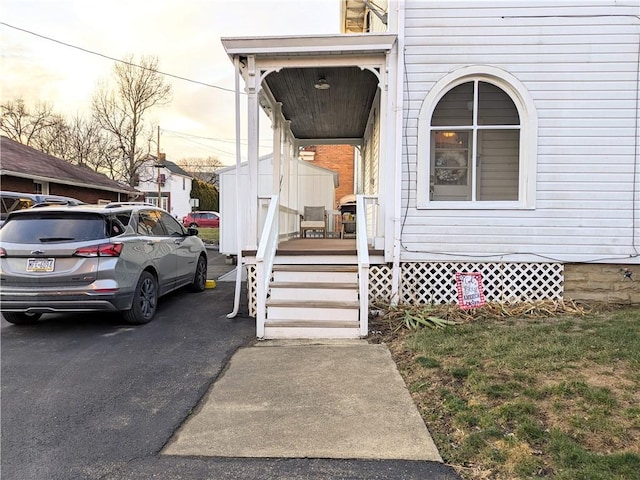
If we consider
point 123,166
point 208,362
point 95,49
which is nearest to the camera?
point 208,362

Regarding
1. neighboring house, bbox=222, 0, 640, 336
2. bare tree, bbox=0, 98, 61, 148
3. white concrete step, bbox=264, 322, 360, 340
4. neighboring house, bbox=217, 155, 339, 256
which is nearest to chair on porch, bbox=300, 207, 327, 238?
neighboring house, bbox=217, 155, 339, 256

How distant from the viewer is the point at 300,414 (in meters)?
2.99

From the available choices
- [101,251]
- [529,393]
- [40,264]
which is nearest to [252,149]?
[101,251]

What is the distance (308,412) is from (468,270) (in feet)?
12.5

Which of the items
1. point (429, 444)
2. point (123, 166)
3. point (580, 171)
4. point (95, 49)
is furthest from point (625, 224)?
point (123, 166)

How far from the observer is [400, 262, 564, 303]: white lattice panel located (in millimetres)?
5941

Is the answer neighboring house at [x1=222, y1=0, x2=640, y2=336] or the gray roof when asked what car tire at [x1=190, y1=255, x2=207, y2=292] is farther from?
the gray roof

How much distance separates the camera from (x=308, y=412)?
9.90ft

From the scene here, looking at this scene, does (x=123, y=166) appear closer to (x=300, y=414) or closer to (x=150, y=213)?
(x=150, y=213)

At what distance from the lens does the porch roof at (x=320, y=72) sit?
18.4 feet

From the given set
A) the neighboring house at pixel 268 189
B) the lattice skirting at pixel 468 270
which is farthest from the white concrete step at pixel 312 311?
the neighboring house at pixel 268 189

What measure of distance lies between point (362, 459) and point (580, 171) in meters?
5.33

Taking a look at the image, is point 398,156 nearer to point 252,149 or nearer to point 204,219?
point 252,149

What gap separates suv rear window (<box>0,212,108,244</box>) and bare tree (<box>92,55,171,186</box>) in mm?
26872
